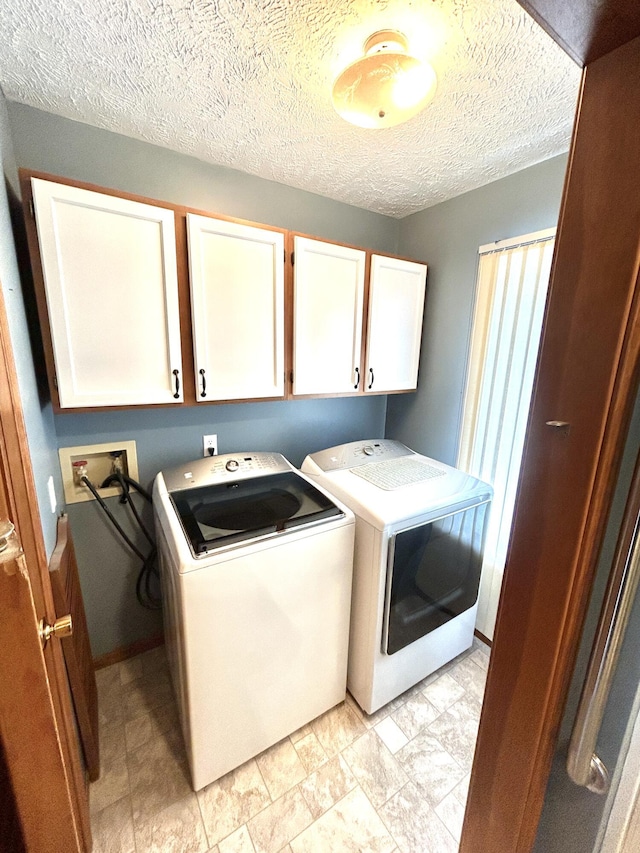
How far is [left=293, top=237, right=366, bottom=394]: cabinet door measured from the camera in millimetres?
1604

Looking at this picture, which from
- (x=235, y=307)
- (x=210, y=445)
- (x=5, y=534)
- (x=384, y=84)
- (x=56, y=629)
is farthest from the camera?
(x=210, y=445)

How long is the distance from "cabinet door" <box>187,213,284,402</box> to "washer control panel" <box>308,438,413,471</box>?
48cm

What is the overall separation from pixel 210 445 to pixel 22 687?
1.35m

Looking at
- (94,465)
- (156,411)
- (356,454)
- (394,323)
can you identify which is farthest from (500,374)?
(94,465)

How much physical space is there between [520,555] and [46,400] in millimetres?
1661

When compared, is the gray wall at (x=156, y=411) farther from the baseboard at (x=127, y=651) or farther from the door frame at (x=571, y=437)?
the door frame at (x=571, y=437)

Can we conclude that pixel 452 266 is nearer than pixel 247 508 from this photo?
No

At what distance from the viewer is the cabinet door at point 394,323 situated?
6.00 ft

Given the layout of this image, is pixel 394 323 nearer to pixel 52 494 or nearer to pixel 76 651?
pixel 52 494

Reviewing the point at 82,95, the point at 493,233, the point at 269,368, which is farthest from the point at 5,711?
the point at 493,233

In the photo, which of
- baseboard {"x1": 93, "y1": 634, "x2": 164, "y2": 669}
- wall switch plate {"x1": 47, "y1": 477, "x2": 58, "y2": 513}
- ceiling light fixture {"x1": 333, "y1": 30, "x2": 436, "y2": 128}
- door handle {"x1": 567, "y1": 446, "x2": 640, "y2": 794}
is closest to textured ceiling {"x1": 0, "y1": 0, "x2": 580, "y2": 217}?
ceiling light fixture {"x1": 333, "y1": 30, "x2": 436, "y2": 128}

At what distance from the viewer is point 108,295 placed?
4.11 ft

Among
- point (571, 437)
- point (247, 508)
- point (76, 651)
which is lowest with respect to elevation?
point (76, 651)

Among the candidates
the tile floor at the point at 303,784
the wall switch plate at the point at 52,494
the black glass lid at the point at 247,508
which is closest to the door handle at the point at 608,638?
the black glass lid at the point at 247,508
